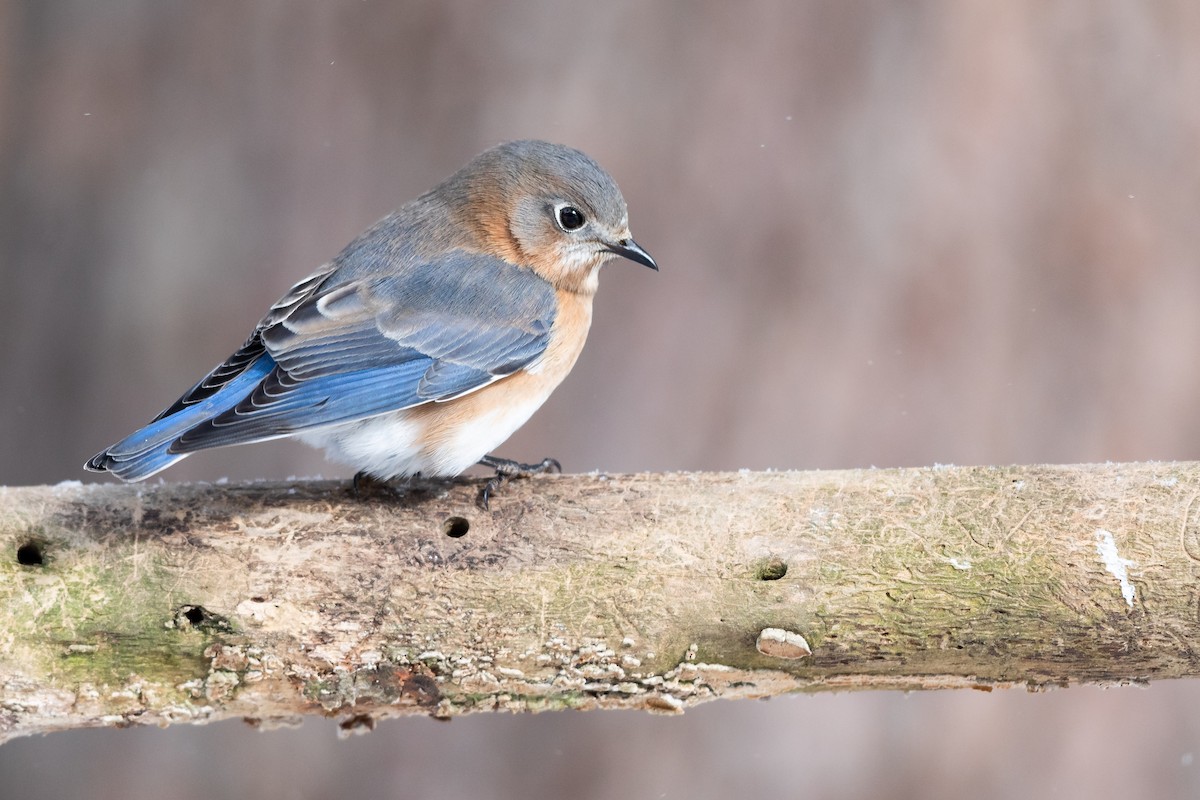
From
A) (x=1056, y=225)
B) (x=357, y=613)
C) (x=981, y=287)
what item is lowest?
(x=357, y=613)

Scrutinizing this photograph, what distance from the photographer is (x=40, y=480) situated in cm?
411

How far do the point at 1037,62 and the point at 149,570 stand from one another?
3.25 metres

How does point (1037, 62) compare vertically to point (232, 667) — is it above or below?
above

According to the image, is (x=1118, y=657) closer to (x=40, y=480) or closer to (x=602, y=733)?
(x=602, y=733)

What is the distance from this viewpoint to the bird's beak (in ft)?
11.2

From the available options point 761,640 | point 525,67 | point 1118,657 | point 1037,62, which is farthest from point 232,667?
point 1037,62

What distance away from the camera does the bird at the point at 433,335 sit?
2.89m

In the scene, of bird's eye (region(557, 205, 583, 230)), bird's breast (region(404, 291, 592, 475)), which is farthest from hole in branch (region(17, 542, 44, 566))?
bird's eye (region(557, 205, 583, 230))

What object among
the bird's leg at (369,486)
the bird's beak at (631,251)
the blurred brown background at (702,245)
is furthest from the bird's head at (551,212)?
the bird's leg at (369,486)

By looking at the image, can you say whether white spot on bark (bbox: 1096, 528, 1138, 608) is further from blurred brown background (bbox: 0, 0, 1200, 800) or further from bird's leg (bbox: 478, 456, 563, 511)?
bird's leg (bbox: 478, 456, 563, 511)

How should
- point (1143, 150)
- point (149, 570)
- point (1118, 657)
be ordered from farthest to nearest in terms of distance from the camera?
point (1143, 150)
point (149, 570)
point (1118, 657)

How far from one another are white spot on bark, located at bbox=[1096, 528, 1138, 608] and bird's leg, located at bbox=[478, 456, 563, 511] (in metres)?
1.43

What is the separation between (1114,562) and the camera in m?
2.57

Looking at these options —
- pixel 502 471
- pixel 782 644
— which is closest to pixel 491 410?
pixel 502 471
